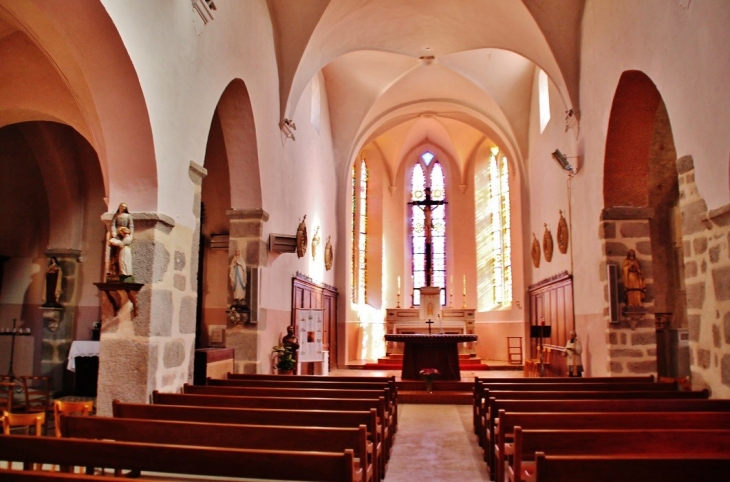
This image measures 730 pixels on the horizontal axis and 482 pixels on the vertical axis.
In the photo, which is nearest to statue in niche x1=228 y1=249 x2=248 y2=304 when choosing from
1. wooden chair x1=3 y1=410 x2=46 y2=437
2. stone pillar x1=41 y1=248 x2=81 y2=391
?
stone pillar x1=41 y1=248 x2=81 y2=391

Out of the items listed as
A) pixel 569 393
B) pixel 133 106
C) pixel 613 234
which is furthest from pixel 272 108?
pixel 569 393

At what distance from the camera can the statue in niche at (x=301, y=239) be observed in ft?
36.7

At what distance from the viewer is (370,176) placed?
20453mm

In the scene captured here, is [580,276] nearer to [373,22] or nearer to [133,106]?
[373,22]

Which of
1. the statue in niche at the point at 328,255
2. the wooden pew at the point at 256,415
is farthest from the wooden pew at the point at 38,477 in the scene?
the statue in niche at the point at 328,255

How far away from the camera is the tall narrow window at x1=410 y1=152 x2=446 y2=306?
20219mm

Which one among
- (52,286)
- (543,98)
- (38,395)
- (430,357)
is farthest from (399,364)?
(38,395)

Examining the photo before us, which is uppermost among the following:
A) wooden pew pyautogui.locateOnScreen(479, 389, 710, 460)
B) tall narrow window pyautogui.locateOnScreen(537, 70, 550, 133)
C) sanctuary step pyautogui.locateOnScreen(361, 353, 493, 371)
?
tall narrow window pyautogui.locateOnScreen(537, 70, 550, 133)

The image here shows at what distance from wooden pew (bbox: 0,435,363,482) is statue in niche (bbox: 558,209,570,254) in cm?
877

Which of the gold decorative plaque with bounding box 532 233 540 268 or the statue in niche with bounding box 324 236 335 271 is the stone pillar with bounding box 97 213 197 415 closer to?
the statue in niche with bounding box 324 236 335 271

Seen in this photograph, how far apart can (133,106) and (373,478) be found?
390 centimetres

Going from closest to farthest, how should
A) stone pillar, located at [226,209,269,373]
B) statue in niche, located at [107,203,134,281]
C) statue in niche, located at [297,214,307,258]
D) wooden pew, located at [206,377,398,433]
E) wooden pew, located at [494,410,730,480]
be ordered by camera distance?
wooden pew, located at [494,410,730,480], statue in niche, located at [107,203,134,281], wooden pew, located at [206,377,398,433], stone pillar, located at [226,209,269,373], statue in niche, located at [297,214,307,258]

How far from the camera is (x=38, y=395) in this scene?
29.9ft

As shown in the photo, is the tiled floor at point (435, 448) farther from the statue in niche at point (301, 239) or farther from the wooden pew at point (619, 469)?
the statue in niche at point (301, 239)
